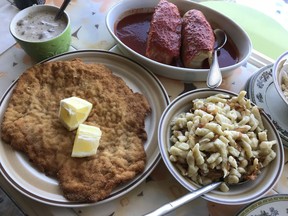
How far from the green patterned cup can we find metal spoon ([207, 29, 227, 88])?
53 cm

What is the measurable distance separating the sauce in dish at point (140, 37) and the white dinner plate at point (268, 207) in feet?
1.69

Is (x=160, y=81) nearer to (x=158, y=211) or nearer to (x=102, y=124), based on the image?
(x=102, y=124)

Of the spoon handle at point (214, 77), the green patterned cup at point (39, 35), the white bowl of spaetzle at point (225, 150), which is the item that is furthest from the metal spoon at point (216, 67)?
the green patterned cup at point (39, 35)

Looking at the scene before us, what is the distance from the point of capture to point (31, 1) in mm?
1286

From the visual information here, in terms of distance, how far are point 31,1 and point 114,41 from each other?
1.28 feet

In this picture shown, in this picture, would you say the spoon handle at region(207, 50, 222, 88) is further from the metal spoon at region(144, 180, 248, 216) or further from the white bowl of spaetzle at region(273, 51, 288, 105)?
the metal spoon at region(144, 180, 248, 216)

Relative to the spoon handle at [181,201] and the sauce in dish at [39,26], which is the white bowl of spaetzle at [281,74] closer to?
the spoon handle at [181,201]

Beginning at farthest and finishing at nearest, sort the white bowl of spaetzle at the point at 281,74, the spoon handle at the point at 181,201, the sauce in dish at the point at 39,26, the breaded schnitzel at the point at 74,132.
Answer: the sauce in dish at the point at 39,26, the white bowl of spaetzle at the point at 281,74, the breaded schnitzel at the point at 74,132, the spoon handle at the point at 181,201

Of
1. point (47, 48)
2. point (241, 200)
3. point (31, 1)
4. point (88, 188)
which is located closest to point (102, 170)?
point (88, 188)

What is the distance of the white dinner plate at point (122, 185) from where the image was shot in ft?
2.70

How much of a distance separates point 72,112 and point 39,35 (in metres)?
0.37

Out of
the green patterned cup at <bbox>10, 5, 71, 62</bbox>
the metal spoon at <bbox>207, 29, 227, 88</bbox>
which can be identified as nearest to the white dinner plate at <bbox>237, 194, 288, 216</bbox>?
the metal spoon at <bbox>207, 29, 227, 88</bbox>

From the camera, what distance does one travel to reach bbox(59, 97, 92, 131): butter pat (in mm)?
903

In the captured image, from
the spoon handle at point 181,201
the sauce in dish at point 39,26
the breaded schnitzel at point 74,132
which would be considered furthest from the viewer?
the sauce in dish at point 39,26
